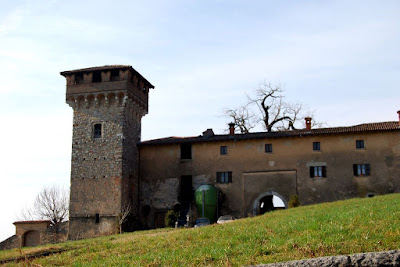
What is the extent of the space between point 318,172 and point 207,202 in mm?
7917

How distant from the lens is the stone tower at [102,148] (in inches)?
1350

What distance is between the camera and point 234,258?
11.2 m

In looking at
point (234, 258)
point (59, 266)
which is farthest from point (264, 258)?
point (59, 266)

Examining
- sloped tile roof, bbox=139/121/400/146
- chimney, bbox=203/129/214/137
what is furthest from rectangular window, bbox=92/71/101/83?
chimney, bbox=203/129/214/137

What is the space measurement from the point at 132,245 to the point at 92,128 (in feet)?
66.1

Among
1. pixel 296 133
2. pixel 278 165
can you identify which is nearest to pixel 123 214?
pixel 278 165

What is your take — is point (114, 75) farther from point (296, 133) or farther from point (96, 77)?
point (296, 133)

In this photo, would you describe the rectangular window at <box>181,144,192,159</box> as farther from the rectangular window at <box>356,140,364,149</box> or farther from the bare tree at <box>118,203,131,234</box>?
the rectangular window at <box>356,140,364,149</box>

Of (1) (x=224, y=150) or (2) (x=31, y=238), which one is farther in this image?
(1) (x=224, y=150)

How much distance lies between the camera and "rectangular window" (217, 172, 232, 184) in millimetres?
35188

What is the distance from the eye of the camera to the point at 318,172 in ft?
110

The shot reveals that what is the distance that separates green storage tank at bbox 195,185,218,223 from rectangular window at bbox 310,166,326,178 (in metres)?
6.86

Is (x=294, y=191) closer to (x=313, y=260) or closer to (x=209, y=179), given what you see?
(x=209, y=179)

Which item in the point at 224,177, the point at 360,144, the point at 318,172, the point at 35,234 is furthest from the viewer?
the point at 224,177
